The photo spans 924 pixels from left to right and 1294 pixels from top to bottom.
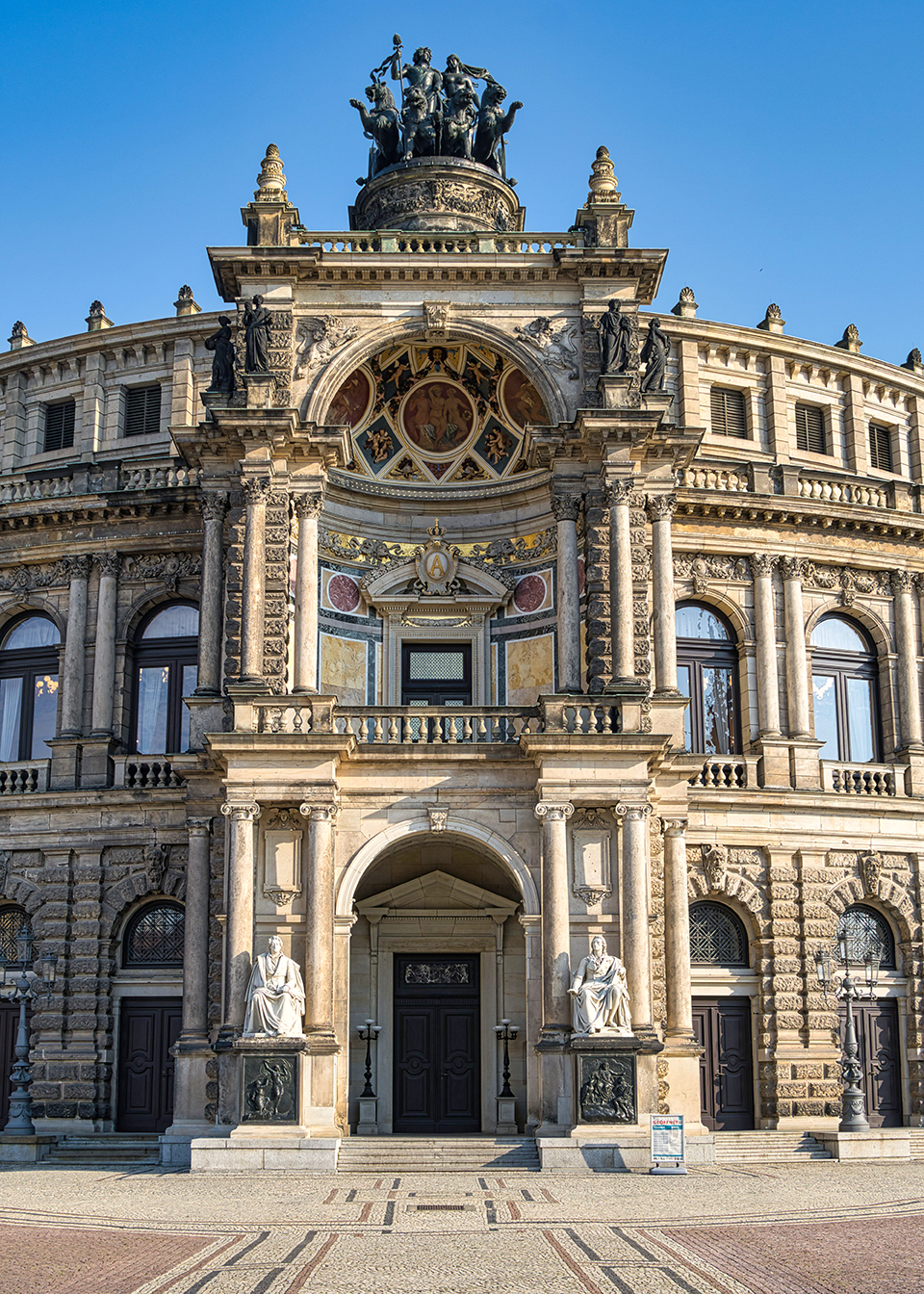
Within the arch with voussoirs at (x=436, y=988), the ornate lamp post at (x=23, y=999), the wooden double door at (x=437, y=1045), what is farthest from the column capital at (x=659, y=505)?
the ornate lamp post at (x=23, y=999)

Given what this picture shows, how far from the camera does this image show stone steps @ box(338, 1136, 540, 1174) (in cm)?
2638

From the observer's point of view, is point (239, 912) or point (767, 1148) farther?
point (767, 1148)

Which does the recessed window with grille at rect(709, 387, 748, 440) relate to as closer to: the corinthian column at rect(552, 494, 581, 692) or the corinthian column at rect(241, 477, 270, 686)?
the corinthian column at rect(552, 494, 581, 692)

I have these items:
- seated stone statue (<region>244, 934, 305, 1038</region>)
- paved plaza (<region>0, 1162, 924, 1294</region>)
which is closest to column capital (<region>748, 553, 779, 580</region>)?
paved plaza (<region>0, 1162, 924, 1294</region>)

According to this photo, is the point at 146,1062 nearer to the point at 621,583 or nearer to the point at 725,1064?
the point at 725,1064

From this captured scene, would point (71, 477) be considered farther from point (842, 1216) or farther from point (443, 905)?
point (842, 1216)

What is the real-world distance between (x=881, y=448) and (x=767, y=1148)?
21870 mm

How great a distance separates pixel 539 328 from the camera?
106ft

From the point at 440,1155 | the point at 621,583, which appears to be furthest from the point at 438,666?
the point at 440,1155

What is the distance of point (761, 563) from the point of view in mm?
36562

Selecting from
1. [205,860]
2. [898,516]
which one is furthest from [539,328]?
[205,860]

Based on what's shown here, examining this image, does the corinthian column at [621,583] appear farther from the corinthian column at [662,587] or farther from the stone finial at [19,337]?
the stone finial at [19,337]

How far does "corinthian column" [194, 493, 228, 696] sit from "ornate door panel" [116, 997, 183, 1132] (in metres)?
8.53

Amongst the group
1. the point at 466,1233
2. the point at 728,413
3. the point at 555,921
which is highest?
A: the point at 728,413
